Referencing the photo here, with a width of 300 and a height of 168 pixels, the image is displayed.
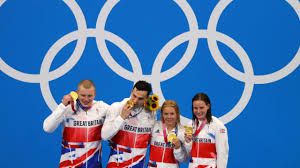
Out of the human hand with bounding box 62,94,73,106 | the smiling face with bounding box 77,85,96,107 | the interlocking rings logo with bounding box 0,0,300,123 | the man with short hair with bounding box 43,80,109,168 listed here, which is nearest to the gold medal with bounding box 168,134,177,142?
the man with short hair with bounding box 43,80,109,168

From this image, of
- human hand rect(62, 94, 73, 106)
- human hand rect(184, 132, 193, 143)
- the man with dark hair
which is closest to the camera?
human hand rect(184, 132, 193, 143)

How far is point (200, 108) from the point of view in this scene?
Result: 4.12 metres

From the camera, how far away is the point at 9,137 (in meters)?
6.15

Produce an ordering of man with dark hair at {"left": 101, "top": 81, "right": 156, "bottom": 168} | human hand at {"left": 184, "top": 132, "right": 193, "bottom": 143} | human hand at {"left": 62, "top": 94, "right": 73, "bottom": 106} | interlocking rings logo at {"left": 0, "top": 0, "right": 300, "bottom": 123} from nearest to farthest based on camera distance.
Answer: human hand at {"left": 184, "top": 132, "right": 193, "bottom": 143}, human hand at {"left": 62, "top": 94, "right": 73, "bottom": 106}, man with dark hair at {"left": 101, "top": 81, "right": 156, "bottom": 168}, interlocking rings logo at {"left": 0, "top": 0, "right": 300, "bottom": 123}

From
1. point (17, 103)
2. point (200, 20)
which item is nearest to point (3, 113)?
point (17, 103)

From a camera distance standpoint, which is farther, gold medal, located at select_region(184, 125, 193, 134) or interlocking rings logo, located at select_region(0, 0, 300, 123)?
interlocking rings logo, located at select_region(0, 0, 300, 123)

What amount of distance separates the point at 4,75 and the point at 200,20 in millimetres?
3685

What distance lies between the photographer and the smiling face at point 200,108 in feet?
13.5

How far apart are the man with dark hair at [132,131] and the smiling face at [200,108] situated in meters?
0.60

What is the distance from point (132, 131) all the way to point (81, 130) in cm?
64

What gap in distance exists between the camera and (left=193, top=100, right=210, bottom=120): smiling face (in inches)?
161

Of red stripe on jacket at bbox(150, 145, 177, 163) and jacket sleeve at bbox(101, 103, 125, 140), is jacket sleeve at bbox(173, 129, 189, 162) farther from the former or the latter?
jacket sleeve at bbox(101, 103, 125, 140)

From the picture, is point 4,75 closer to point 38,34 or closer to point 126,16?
point 38,34

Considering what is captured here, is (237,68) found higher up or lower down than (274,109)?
higher up
